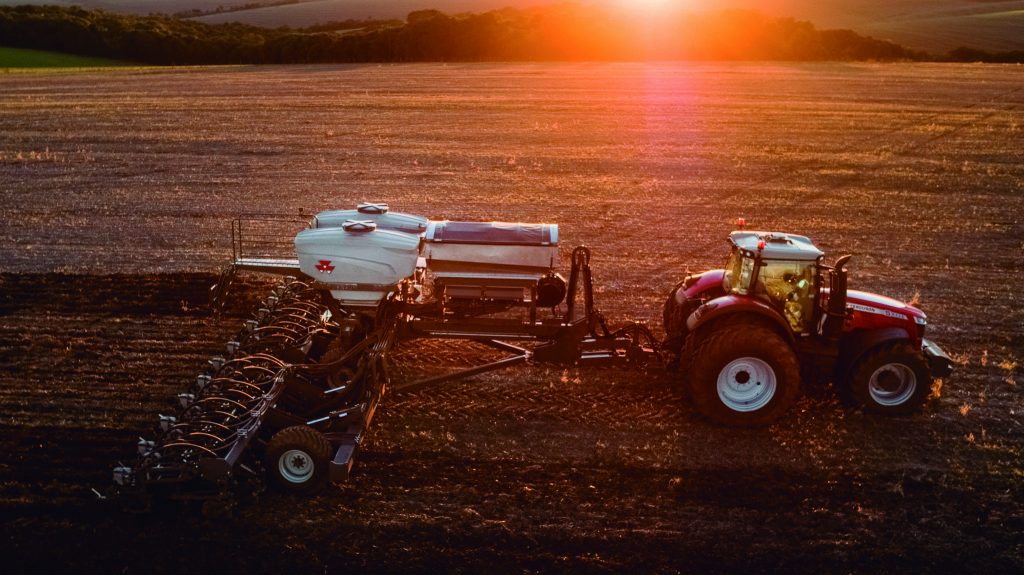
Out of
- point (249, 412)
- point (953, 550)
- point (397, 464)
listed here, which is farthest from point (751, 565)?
point (249, 412)

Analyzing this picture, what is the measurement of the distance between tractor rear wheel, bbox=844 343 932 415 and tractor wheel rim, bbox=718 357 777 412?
930 mm

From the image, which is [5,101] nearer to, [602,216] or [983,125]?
[602,216]

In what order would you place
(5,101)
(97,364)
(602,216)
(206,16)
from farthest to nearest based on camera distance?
(206,16)
(5,101)
(602,216)
(97,364)

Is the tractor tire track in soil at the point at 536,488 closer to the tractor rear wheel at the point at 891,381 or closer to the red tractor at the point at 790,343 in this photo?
the tractor rear wheel at the point at 891,381

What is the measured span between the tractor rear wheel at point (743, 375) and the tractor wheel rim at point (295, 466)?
346 cm

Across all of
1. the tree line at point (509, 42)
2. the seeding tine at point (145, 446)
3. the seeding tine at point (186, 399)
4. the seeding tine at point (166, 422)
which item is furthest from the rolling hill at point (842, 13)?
the seeding tine at point (145, 446)

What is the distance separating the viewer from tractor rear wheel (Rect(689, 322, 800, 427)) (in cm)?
747

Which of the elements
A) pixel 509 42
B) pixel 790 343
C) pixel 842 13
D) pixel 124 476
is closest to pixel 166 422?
pixel 124 476

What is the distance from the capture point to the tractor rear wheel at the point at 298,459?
6781mm

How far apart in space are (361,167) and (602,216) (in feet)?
23.6

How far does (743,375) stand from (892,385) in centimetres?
157

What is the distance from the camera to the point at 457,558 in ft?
20.2

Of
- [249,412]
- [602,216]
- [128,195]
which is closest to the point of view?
[249,412]

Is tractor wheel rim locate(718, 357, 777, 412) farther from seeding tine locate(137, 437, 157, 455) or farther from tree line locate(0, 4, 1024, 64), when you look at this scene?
tree line locate(0, 4, 1024, 64)
